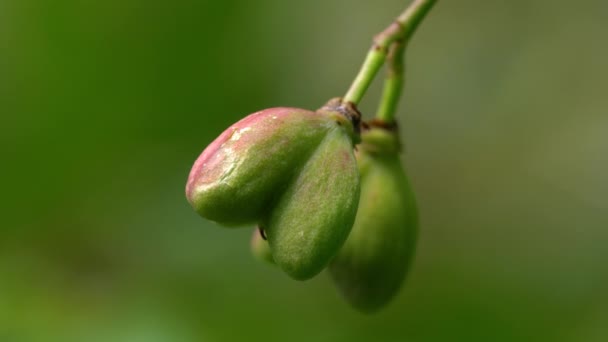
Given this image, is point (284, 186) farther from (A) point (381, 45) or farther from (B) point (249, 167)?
(A) point (381, 45)

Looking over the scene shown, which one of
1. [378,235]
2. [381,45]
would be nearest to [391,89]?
[381,45]

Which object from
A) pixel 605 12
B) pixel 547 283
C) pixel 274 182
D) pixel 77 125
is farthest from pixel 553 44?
pixel 274 182

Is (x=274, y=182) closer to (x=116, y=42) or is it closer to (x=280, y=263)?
(x=280, y=263)

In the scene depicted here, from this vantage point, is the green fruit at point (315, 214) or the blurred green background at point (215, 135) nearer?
the green fruit at point (315, 214)

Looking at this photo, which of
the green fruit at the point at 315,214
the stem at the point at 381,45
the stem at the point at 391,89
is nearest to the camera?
the green fruit at the point at 315,214

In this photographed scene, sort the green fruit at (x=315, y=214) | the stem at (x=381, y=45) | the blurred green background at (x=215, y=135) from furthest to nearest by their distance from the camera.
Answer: the blurred green background at (x=215, y=135) < the stem at (x=381, y=45) < the green fruit at (x=315, y=214)

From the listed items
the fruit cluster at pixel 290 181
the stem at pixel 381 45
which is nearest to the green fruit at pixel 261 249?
the fruit cluster at pixel 290 181

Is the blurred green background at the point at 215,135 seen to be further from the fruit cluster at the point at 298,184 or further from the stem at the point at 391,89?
the fruit cluster at the point at 298,184

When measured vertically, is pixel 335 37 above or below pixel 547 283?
above
